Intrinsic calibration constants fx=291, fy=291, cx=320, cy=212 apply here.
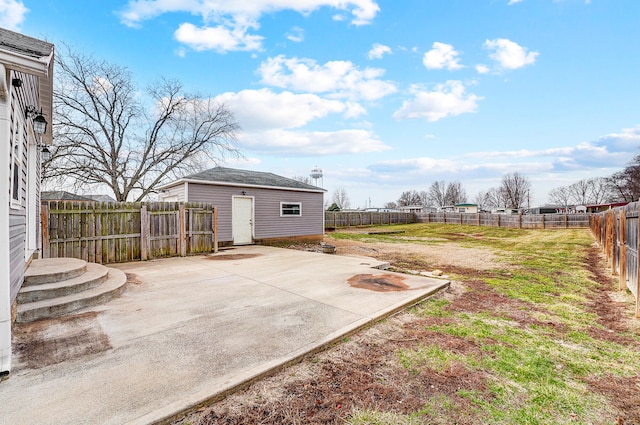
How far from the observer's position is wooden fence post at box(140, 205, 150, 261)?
308 inches

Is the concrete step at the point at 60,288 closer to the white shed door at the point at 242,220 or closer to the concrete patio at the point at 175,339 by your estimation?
the concrete patio at the point at 175,339

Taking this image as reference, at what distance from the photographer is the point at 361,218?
2845 cm

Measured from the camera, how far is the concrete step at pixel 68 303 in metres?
3.52

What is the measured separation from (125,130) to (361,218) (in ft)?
66.6

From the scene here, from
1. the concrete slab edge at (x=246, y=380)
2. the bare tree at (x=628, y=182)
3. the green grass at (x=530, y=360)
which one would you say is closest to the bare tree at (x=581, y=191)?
the bare tree at (x=628, y=182)

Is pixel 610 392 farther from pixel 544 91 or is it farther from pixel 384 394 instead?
pixel 544 91

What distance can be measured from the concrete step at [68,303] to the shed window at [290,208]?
857 centimetres

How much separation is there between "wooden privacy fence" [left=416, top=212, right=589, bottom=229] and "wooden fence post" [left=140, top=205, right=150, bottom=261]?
90.1 feet

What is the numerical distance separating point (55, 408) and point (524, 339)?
172 inches

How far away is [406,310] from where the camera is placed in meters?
4.19

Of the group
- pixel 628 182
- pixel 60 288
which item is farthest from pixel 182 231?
pixel 628 182

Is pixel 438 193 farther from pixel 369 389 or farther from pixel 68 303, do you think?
pixel 68 303

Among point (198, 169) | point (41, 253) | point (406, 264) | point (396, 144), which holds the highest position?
point (396, 144)

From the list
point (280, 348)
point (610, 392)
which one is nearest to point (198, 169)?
point (280, 348)
